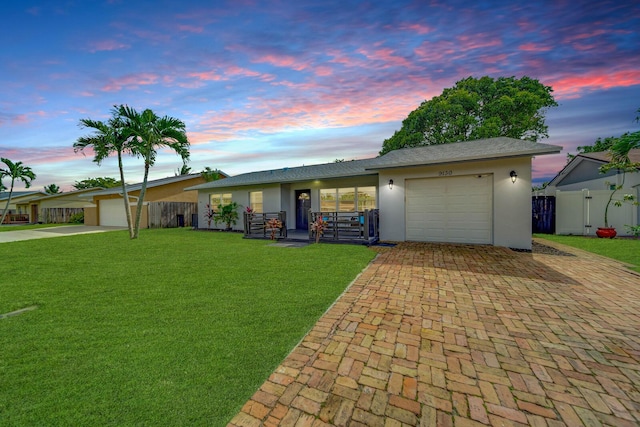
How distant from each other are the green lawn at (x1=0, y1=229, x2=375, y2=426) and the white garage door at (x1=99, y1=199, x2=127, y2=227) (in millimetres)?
16874

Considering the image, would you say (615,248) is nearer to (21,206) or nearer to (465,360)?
(465,360)

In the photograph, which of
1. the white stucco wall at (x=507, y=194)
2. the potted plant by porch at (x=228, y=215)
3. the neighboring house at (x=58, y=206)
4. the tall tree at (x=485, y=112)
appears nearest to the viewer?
the white stucco wall at (x=507, y=194)

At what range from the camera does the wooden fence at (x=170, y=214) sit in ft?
61.6

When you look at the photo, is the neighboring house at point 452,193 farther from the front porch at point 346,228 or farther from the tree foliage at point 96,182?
the tree foliage at point 96,182

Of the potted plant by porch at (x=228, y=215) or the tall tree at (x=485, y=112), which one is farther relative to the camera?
the tall tree at (x=485, y=112)

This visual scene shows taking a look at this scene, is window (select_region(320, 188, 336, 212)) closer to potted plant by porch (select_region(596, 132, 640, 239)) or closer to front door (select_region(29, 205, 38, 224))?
potted plant by porch (select_region(596, 132, 640, 239))

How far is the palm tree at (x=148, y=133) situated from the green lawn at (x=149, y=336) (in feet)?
23.9

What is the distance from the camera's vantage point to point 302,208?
45.6ft

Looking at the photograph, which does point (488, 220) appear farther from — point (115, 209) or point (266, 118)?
point (115, 209)

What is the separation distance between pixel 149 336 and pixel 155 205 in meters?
19.1

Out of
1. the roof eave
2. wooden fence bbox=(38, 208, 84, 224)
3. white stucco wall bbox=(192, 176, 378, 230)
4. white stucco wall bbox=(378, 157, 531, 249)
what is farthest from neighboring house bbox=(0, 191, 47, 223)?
white stucco wall bbox=(378, 157, 531, 249)

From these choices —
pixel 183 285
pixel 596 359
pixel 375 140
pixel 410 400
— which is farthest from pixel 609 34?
pixel 375 140

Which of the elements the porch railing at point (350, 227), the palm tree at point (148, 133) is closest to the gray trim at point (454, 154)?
the porch railing at point (350, 227)

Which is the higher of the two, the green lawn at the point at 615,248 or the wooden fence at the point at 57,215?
the wooden fence at the point at 57,215
